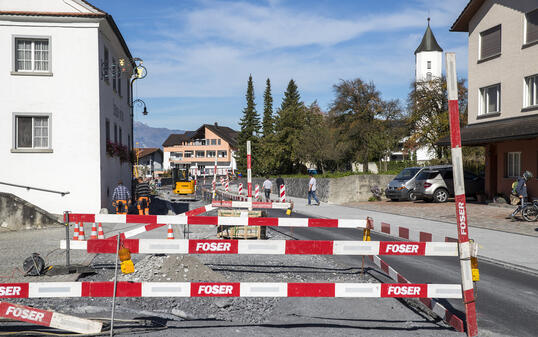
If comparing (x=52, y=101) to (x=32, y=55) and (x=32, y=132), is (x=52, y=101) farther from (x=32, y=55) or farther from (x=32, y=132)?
(x=32, y=55)

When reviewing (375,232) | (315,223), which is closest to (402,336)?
(315,223)

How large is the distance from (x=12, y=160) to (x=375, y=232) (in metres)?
13.2

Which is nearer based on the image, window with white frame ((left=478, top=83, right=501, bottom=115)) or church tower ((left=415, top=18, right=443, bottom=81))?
window with white frame ((left=478, top=83, right=501, bottom=115))

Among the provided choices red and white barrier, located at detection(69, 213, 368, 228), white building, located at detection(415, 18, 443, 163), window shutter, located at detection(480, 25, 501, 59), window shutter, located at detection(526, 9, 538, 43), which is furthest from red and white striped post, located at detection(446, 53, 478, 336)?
white building, located at detection(415, 18, 443, 163)

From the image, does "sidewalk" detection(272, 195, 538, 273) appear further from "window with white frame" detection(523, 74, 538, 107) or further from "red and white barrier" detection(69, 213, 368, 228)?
"window with white frame" detection(523, 74, 538, 107)

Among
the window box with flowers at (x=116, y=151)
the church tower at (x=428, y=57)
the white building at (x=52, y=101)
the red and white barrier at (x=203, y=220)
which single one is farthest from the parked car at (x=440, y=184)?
the church tower at (x=428, y=57)

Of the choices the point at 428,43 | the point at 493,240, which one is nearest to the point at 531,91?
the point at 493,240

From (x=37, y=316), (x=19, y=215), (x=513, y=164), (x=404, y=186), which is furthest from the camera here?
(x=404, y=186)

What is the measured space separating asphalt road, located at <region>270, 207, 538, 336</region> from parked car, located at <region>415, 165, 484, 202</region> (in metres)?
16.0

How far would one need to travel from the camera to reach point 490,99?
24578mm

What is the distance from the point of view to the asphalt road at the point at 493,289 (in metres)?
5.77

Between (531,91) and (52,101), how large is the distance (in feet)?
66.2

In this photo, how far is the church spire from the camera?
9075cm

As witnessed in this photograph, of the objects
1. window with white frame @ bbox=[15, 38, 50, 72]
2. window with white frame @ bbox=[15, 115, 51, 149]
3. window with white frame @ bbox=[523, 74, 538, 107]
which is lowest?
window with white frame @ bbox=[15, 115, 51, 149]
